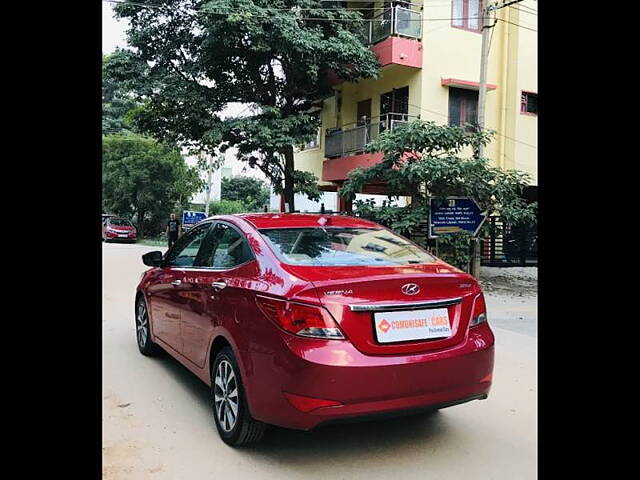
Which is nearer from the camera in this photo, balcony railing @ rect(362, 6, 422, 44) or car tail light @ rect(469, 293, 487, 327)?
car tail light @ rect(469, 293, 487, 327)

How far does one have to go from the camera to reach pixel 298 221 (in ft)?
13.5

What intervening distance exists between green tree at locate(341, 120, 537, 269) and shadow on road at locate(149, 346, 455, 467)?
22.7 ft

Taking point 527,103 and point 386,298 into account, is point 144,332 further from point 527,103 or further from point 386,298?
point 527,103

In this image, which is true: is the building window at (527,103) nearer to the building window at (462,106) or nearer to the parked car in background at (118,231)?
the building window at (462,106)

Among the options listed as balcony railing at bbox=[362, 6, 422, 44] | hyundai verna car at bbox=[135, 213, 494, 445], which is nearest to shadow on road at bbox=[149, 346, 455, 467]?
hyundai verna car at bbox=[135, 213, 494, 445]

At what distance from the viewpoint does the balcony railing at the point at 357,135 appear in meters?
15.1

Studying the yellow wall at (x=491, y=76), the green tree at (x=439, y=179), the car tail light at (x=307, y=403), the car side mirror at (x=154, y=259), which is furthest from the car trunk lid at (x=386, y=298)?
the yellow wall at (x=491, y=76)

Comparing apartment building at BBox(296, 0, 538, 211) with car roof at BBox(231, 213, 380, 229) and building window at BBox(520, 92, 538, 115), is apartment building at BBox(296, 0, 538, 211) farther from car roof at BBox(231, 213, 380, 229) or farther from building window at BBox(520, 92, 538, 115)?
car roof at BBox(231, 213, 380, 229)

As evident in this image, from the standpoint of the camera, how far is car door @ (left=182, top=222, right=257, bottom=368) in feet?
11.4
